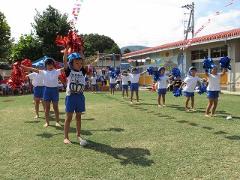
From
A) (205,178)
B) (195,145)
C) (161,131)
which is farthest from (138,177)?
(161,131)

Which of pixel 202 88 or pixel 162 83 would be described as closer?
pixel 202 88

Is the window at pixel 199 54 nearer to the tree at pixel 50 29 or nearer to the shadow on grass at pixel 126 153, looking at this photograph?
the tree at pixel 50 29

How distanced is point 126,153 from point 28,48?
104 feet

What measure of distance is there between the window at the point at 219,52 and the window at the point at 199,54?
94cm

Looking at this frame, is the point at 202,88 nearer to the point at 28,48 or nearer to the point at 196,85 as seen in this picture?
the point at 196,85

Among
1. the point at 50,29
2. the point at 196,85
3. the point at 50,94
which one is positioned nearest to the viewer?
the point at 50,94

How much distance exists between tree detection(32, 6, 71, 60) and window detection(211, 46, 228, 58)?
13947mm

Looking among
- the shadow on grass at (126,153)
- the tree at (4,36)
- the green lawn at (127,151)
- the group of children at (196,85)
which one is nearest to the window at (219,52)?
the group of children at (196,85)

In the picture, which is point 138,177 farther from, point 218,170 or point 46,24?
point 46,24

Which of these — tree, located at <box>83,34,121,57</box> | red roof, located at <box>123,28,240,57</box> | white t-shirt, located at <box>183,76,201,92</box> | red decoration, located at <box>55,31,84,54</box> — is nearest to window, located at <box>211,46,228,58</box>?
red roof, located at <box>123,28,240,57</box>

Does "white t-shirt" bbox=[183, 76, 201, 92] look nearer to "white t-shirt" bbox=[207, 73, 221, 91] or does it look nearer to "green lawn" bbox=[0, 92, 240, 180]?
"white t-shirt" bbox=[207, 73, 221, 91]

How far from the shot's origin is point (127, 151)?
6527 mm

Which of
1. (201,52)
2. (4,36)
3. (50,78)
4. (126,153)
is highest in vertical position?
(4,36)

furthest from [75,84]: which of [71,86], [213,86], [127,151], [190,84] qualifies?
[190,84]
